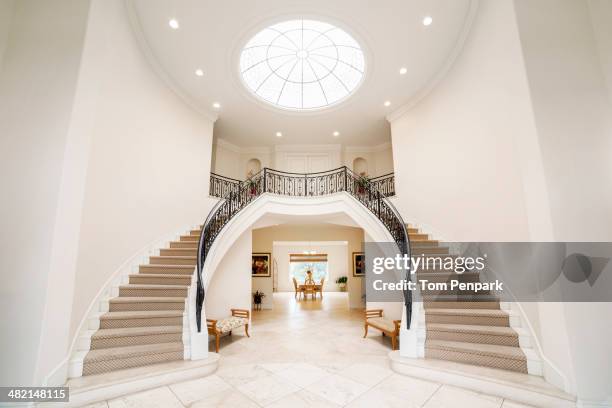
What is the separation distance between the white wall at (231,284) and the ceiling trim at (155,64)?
399cm

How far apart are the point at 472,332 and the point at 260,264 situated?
8.34m

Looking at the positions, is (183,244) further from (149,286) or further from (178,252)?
(149,286)

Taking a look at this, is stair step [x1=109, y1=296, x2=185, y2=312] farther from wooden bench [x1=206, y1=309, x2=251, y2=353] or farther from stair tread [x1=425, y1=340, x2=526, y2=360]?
stair tread [x1=425, y1=340, x2=526, y2=360]

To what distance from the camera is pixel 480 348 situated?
12.4 feet

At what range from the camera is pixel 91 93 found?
153 inches

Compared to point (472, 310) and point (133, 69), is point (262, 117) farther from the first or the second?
point (472, 310)

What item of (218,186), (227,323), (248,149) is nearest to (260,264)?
(218,186)

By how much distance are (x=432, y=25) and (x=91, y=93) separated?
242 inches

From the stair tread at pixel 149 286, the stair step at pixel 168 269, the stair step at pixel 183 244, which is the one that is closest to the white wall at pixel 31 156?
the stair tread at pixel 149 286

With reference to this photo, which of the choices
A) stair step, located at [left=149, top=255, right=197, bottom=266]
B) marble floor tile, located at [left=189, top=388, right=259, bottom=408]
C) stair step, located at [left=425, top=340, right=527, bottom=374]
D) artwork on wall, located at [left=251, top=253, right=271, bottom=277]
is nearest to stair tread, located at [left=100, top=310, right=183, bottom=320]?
stair step, located at [left=149, top=255, right=197, bottom=266]

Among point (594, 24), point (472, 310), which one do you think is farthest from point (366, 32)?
point (472, 310)

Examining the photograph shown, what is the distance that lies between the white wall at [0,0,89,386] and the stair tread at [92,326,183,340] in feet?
1.59

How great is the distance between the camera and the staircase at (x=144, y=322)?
3707 mm

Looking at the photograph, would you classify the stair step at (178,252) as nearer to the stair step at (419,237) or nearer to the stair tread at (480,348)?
the stair tread at (480,348)
